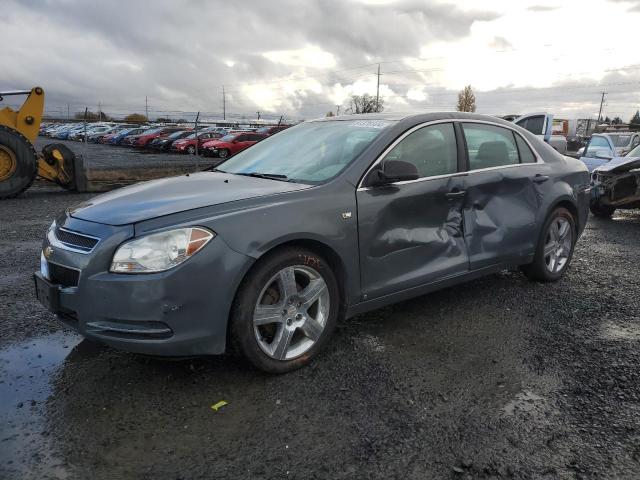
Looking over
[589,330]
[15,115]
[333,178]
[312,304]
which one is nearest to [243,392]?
[312,304]

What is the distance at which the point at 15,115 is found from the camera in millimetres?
12242

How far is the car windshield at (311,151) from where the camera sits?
12.3 ft

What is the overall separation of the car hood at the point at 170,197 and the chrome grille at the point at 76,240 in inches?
4.5

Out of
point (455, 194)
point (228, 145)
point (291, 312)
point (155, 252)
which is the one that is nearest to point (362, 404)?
point (291, 312)

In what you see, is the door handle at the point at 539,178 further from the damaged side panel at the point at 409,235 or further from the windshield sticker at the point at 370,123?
the windshield sticker at the point at 370,123

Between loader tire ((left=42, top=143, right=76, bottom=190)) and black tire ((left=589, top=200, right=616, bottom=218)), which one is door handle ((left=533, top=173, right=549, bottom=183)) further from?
loader tire ((left=42, top=143, right=76, bottom=190))

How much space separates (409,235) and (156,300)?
6.01ft

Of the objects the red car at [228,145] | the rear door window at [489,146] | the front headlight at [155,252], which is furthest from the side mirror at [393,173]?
the red car at [228,145]

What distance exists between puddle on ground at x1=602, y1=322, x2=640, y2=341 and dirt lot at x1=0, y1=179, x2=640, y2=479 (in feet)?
0.07

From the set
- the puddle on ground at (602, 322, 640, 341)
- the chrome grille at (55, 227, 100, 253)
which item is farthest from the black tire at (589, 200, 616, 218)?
the chrome grille at (55, 227, 100, 253)

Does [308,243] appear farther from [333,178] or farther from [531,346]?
[531,346]

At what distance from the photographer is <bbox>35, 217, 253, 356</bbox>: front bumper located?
9.20 ft

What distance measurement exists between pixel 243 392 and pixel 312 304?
0.69m

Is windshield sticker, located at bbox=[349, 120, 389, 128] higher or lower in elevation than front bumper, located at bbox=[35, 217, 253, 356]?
higher
